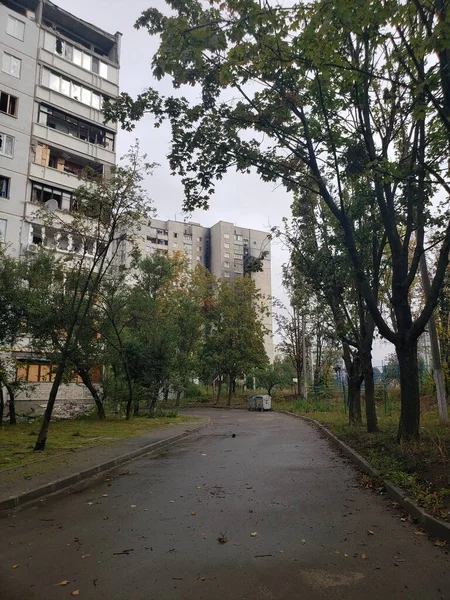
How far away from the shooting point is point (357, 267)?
10.9m

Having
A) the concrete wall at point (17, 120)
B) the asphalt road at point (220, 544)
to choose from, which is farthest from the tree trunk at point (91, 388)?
the asphalt road at point (220, 544)

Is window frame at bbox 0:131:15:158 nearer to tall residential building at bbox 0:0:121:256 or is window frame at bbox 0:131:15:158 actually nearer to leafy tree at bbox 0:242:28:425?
tall residential building at bbox 0:0:121:256

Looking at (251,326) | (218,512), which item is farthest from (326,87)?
(251,326)

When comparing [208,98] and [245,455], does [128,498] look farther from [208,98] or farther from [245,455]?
[208,98]

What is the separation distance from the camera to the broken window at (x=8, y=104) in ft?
91.7

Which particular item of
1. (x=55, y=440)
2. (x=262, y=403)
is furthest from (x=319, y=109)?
(x=262, y=403)

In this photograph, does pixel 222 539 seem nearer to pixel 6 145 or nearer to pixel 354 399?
pixel 354 399

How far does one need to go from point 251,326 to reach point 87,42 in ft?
83.8

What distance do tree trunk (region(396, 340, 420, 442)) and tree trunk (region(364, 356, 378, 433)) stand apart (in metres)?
3.50

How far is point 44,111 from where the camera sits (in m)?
29.8

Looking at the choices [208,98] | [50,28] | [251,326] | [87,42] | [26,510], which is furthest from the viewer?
[251,326]

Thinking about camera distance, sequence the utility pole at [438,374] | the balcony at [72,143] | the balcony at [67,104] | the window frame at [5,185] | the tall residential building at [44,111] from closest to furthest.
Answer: the utility pole at [438,374] < the window frame at [5,185] < the tall residential building at [44,111] < the balcony at [72,143] < the balcony at [67,104]

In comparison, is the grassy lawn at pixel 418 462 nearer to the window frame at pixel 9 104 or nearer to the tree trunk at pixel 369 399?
the tree trunk at pixel 369 399

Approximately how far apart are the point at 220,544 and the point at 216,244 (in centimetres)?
8828
